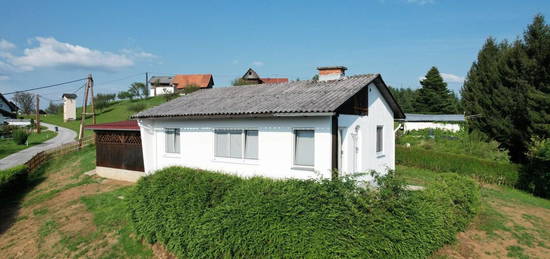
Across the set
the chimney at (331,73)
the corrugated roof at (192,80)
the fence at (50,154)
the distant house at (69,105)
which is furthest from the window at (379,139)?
the corrugated roof at (192,80)

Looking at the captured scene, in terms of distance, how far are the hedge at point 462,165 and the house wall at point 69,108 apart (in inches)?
2358

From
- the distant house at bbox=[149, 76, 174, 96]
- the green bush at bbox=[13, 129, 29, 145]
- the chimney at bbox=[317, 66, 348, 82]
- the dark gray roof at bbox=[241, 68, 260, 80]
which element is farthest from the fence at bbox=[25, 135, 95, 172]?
the distant house at bbox=[149, 76, 174, 96]

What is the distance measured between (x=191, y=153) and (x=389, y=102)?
386 inches

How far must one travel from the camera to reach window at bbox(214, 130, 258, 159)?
12.4 metres

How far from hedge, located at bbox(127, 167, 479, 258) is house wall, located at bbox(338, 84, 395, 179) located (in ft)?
8.06

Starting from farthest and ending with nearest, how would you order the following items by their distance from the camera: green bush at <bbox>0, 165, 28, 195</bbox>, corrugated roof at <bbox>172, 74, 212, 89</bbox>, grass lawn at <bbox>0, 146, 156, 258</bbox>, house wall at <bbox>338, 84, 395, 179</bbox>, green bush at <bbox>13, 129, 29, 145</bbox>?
1. corrugated roof at <bbox>172, 74, 212, 89</bbox>
2. green bush at <bbox>13, 129, 29, 145</bbox>
3. green bush at <bbox>0, 165, 28, 195</bbox>
4. house wall at <bbox>338, 84, 395, 179</bbox>
5. grass lawn at <bbox>0, 146, 156, 258</bbox>

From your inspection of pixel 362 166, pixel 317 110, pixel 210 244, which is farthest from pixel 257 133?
pixel 210 244

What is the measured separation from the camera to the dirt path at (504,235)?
8.57 meters

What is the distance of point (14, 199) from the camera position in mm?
17703

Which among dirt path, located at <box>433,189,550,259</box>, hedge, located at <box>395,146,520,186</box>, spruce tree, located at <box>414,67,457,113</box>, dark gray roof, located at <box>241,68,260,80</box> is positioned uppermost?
dark gray roof, located at <box>241,68,260,80</box>

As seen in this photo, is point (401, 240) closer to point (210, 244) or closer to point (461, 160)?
point (210, 244)

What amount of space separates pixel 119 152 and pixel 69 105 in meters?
51.1

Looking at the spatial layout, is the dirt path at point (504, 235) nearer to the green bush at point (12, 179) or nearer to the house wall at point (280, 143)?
the house wall at point (280, 143)

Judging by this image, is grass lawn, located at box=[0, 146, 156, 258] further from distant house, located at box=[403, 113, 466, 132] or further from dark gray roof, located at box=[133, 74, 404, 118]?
distant house, located at box=[403, 113, 466, 132]
